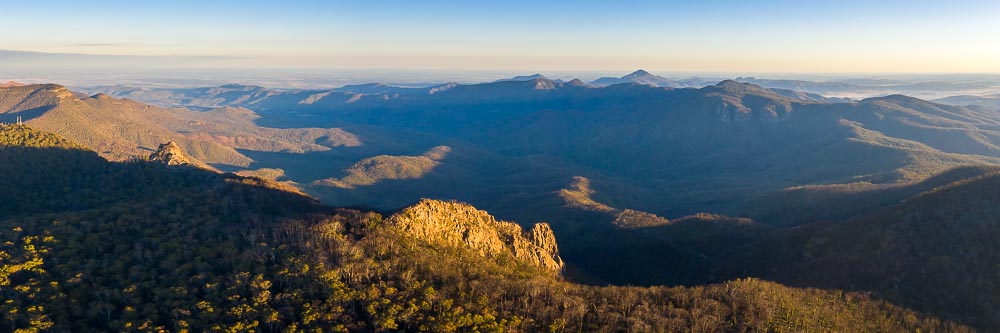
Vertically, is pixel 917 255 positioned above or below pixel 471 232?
below

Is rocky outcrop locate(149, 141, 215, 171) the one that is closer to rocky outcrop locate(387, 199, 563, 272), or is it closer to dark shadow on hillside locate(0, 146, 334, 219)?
dark shadow on hillside locate(0, 146, 334, 219)

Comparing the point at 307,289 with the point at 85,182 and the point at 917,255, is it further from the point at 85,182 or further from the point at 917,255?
the point at 85,182

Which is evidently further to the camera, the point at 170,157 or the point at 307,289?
the point at 170,157

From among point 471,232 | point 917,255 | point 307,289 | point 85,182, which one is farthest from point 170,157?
point 917,255

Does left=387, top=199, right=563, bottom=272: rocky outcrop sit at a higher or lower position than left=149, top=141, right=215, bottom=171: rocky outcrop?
lower

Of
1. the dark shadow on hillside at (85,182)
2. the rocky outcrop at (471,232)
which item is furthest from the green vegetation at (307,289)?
the dark shadow on hillside at (85,182)

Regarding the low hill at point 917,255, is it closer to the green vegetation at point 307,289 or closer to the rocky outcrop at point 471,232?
the green vegetation at point 307,289

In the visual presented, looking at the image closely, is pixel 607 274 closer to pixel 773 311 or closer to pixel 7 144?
pixel 773 311

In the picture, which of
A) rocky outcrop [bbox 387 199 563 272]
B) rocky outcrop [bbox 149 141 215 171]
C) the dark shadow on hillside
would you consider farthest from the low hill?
rocky outcrop [bbox 149 141 215 171]
